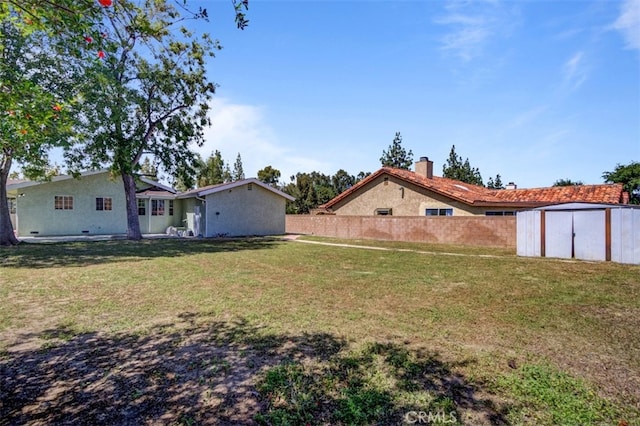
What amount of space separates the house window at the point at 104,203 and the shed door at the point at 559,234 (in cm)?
2666

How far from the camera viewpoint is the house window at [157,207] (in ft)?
84.5

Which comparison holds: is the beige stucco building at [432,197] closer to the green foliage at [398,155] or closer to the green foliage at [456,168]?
the green foliage at [398,155]

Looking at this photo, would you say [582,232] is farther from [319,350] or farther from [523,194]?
[523,194]

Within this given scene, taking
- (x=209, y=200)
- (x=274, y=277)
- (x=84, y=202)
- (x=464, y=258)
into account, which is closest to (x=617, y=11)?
(x=464, y=258)

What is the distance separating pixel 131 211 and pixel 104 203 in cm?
509

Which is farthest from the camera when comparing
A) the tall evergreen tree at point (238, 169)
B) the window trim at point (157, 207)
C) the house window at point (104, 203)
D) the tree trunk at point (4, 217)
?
the tall evergreen tree at point (238, 169)

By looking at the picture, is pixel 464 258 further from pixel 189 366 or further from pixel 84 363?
pixel 84 363

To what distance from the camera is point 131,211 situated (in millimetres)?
20703

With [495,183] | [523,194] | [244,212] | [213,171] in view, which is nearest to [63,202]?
[244,212]

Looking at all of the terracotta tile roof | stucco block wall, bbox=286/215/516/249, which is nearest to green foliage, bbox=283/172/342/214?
the terracotta tile roof

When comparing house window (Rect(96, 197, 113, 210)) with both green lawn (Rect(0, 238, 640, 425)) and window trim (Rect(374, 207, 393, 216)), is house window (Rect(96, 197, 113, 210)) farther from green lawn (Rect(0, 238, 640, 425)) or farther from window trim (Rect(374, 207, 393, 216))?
window trim (Rect(374, 207, 393, 216))

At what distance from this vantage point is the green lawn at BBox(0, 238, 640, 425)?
3.04 metres

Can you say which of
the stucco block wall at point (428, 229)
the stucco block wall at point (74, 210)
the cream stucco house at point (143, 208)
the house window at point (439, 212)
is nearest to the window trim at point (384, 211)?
the house window at point (439, 212)

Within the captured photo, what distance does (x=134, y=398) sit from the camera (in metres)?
3.21
